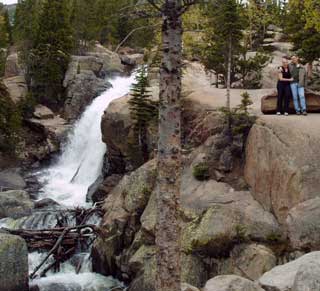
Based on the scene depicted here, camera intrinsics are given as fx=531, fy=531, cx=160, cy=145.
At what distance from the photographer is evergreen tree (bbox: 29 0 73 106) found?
43125mm

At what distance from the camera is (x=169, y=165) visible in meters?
8.11

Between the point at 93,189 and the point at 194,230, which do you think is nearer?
the point at 194,230

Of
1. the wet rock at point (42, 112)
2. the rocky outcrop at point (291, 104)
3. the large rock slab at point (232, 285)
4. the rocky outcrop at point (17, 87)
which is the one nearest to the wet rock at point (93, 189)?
the rocky outcrop at point (291, 104)

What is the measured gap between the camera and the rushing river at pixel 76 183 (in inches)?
695

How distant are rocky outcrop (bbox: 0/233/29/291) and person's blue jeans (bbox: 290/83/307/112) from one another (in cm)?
1020

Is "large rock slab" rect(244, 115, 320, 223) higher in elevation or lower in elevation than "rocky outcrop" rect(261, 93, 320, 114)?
lower

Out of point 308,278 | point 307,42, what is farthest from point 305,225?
point 307,42

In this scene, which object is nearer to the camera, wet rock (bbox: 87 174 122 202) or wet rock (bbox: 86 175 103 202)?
wet rock (bbox: 87 174 122 202)

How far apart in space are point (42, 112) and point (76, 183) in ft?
40.2

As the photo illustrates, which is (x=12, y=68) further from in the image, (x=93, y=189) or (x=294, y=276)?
(x=294, y=276)

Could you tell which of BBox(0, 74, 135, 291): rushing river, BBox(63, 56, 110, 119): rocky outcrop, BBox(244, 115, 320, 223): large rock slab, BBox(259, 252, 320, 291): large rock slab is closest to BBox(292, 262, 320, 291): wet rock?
BBox(259, 252, 320, 291): large rock slab

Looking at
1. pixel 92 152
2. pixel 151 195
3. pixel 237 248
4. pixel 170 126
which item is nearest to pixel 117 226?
→ pixel 151 195

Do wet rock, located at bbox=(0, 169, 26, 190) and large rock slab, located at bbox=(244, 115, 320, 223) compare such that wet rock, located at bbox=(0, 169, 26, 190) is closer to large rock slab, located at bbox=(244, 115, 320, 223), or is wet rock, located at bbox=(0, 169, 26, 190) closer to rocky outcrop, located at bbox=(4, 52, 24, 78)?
large rock slab, located at bbox=(244, 115, 320, 223)

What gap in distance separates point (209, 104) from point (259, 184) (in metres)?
6.63
